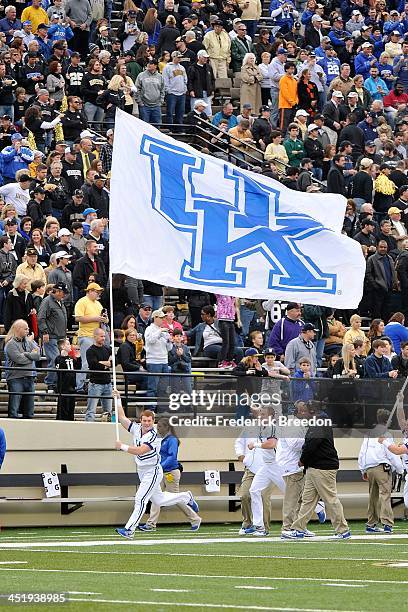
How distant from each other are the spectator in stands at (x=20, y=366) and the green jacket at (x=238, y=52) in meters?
13.7

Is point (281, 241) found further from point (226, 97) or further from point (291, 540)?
point (226, 97)

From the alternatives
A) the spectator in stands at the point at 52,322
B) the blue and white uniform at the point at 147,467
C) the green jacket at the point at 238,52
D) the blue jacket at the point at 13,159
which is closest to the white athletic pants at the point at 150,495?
the blue and white uniform at the point at 147,467

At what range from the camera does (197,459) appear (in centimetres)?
2423

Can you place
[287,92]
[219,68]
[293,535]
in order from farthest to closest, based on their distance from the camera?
[219,68] < [287,92] < [293,535]

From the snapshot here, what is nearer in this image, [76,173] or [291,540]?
[291,540]

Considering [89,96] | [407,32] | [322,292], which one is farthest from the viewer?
[407,32]

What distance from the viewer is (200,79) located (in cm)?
3269

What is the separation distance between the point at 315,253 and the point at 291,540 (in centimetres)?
390

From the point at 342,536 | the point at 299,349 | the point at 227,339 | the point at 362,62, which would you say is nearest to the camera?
the point at 342,536

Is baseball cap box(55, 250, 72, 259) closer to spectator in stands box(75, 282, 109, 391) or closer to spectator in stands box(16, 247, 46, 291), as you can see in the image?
spectator in stands box(16, 247, 46, 291)

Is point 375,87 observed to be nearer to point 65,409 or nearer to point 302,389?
point 302,389

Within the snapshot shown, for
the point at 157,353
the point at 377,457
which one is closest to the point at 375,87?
the point at 157,353

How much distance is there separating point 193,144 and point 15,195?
6514mm

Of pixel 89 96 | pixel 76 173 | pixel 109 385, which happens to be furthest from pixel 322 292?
pixel 89 96
